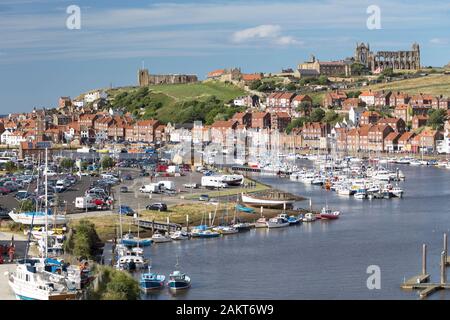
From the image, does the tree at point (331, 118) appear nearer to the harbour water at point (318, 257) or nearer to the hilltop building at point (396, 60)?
the hilltop building at point (396, 60)

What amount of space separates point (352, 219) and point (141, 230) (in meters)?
6.29

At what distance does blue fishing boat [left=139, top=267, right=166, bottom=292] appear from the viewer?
683 inches

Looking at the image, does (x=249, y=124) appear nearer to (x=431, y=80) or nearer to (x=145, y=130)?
(x=145, y=130)

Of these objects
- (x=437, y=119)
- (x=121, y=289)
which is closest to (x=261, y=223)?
(x=121, y=289)

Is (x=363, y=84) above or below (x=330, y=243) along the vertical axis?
above

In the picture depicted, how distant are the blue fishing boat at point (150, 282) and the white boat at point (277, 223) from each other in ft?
27.6

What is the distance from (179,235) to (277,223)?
335cm

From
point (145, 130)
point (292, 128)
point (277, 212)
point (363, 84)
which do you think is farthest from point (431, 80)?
point (277, 212)

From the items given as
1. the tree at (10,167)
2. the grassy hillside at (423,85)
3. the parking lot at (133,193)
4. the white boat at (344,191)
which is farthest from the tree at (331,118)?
the white boat at (344,191)

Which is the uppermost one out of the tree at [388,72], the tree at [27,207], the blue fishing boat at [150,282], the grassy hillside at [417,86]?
the tree at [388,72]

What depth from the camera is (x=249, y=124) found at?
65.9m

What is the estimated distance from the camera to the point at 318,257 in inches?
824

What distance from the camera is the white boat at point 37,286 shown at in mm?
14453

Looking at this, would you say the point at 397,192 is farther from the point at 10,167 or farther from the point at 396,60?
the point at 396,60
